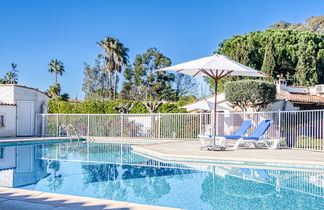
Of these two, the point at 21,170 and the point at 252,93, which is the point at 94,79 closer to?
the point at 252,93

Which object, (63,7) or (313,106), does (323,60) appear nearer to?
(313,106)

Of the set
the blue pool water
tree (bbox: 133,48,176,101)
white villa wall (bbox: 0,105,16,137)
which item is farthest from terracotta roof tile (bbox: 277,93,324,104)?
tree (bbox: 133,48,176,101)

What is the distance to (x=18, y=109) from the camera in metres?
18.6

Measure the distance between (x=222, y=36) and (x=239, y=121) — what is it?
17.9m

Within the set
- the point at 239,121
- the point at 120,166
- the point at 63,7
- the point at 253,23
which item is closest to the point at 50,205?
the point at 120,166

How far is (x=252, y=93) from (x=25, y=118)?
41.9 feet

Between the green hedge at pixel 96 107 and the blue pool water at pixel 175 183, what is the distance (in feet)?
33.6

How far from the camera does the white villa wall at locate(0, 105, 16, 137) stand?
1758cm

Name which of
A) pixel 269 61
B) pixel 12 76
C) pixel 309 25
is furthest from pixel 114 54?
pixel 309 25

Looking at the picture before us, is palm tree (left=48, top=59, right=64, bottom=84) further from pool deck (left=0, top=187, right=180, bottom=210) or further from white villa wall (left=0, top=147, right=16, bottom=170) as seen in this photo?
pool deck (left=0, top=187, right=180, bottom=210)

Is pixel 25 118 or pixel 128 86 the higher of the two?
pixel 128 86

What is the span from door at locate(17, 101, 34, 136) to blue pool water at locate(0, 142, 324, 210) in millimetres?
9496

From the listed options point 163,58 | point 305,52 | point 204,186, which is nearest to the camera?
point 204,186

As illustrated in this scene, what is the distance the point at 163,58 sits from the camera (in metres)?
37.8
